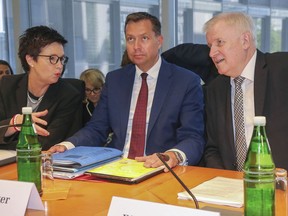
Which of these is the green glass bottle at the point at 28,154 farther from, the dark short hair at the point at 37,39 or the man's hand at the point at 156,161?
the dark short hair at the point at 37,39

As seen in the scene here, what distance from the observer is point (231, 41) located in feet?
6.89

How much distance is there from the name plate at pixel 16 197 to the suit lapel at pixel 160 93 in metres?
1.09

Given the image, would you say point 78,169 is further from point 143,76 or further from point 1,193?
point 143,76

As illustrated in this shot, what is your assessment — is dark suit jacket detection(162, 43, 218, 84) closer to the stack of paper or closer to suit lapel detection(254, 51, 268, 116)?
suit lapel detection(254, 51, 268, 116)

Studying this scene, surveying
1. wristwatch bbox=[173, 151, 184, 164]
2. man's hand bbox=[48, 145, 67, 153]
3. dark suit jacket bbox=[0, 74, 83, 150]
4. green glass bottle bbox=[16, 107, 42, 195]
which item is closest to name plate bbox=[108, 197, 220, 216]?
green glass bottle bbox=[16, 107, 42, 195]

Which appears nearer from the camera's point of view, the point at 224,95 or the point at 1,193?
the point at 1,193

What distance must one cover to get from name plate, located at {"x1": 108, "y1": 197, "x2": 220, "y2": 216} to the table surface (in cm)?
18

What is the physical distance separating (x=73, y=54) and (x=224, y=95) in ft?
9.26

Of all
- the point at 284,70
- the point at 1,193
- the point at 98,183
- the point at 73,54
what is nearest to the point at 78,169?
the point at 98,183

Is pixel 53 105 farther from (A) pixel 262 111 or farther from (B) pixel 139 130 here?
(A) pixel 262 111

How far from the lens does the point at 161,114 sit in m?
2.32

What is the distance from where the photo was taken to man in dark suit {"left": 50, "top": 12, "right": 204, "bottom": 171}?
2305 mm

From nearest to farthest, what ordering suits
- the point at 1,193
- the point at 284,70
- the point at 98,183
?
the point at 1,193
the point at 98,183
the point at 284,70

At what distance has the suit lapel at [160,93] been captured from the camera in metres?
2.33
